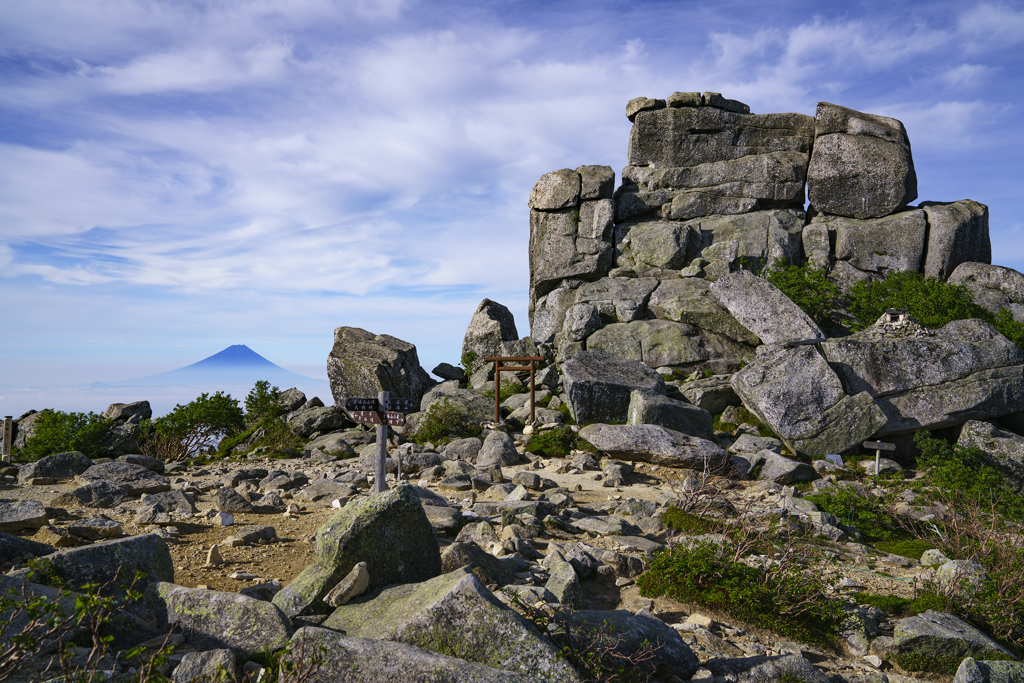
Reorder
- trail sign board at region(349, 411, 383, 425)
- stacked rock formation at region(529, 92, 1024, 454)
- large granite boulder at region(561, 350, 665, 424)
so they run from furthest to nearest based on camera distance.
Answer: stacked rock formation at region(529, 92, 1024, 454) → large granite boulder at region(561, 350, 665, 424) → trail sign board at region(349, 411, 383, 425)

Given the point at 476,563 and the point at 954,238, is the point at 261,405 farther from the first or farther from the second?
the point at 954,238

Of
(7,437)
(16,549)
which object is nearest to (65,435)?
(7,437)

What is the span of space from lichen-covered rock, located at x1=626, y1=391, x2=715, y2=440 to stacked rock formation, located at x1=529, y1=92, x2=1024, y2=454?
3.92 m

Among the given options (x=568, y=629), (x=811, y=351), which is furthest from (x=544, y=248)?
(x=568, y=629)

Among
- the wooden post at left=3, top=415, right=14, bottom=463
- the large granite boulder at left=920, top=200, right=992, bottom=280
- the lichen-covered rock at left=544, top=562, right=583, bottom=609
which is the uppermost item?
the large granite boulder at left=920, top=200, right=992, bottom=280

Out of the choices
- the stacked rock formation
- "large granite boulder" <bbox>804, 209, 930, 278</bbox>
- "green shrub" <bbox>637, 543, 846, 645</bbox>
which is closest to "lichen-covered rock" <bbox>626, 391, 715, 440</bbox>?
the stacked rock formation

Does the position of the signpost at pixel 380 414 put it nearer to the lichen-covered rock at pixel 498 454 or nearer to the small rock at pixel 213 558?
the small rock at pixel 213 558

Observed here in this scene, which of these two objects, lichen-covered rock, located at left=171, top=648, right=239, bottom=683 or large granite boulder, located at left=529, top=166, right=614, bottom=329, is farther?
large granite boulder, located at left=529, top=166, right=614, bottom=329

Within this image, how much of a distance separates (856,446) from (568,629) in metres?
16.7

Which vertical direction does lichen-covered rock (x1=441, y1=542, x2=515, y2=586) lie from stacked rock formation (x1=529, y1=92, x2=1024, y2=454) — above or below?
below

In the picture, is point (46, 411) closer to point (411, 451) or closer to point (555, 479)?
point (411, 451)

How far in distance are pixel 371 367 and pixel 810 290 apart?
789 inches

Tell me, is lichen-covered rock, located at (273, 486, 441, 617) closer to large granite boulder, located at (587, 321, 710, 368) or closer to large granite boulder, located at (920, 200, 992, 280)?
large granite boulder, located at (587, 321, 710, 368)

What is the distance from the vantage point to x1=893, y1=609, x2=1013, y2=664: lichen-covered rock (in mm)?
7961
